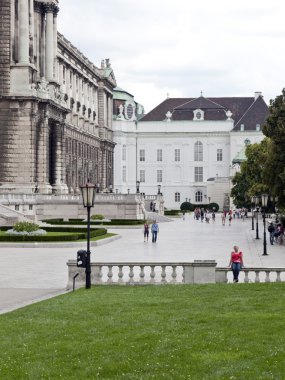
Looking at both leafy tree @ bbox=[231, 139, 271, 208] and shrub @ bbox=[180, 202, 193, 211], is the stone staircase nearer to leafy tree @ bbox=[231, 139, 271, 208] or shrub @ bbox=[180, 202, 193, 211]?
leafy tree @ bbox=[231, 139, 271, 208]

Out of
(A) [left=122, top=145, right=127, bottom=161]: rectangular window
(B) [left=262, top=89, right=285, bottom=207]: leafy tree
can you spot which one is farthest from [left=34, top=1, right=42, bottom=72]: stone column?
(A) [left=122, top=145, right=127, bottom=161]: rectangular window

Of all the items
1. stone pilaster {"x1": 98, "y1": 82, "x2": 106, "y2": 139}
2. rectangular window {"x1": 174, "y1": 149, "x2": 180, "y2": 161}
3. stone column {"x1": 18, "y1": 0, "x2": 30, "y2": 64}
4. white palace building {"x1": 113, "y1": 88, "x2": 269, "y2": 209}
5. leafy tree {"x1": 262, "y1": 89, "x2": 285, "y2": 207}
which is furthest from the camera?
rectangular window {"x1": 174, "y1": 149, "x2": 180, "y2": 161}

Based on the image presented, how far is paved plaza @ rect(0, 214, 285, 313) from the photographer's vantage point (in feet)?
91.2

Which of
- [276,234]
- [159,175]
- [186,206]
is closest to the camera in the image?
[276,234]

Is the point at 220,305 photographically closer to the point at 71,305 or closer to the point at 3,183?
the point at 71,305

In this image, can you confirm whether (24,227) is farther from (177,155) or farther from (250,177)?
(177,155)

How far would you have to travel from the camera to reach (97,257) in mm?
43188

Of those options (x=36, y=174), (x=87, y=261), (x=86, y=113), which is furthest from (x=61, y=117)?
(x=87, y=261)

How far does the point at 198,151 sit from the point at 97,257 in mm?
152058

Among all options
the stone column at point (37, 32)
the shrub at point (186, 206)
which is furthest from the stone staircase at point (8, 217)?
the shrub at point (186, 206)

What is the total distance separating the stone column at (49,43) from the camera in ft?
345

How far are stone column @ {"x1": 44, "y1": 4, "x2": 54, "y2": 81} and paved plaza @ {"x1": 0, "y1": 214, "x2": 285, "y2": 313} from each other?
141 feet

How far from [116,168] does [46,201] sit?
96.5 meters

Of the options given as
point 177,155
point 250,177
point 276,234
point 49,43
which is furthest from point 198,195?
point 276,234
